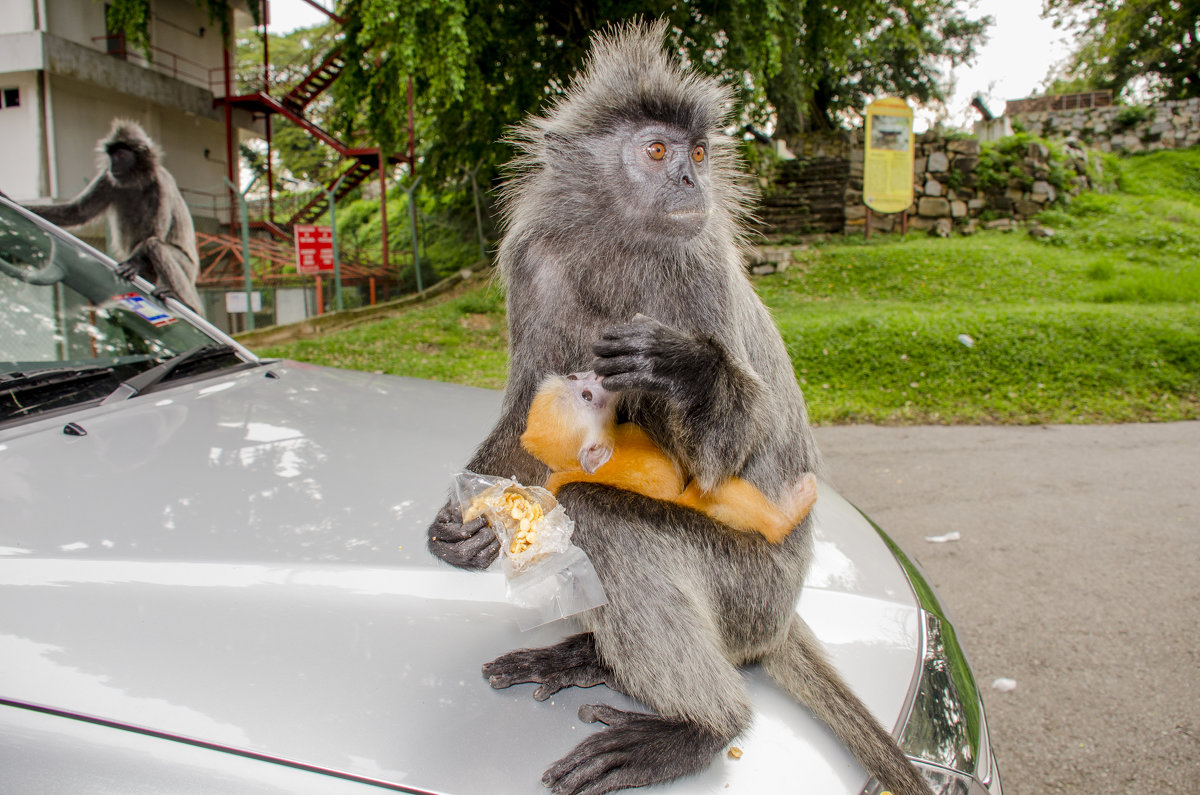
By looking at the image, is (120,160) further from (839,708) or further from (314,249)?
(839,708)

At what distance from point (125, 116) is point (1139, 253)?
18.1 meters

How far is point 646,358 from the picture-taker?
A: 1617mm

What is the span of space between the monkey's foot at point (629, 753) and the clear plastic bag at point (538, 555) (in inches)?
8.6

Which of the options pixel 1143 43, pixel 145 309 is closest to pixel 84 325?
pixel 145 309

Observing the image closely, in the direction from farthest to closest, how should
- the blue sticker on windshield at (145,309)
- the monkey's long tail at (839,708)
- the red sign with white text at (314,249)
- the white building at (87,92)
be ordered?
1. the white building at (87,92)
2. the red sign with white text at (314,249)
3. the blue sticker on windshield at (145,309)
4. the monkey's long tail at (839,708)

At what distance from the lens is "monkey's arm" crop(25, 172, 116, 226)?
20.0ft

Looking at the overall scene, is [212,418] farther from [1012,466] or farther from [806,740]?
[1012,466]

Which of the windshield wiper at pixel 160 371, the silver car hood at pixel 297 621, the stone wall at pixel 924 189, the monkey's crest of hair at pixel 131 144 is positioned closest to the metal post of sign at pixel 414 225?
the monkey's crest of hair at pixel 131 144

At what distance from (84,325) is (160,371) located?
548mm

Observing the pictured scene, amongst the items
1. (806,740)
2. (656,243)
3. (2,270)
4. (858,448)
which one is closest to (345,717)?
(806,740)

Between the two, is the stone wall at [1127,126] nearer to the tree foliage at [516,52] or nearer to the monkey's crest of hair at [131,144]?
the tree foliage at [516,52]

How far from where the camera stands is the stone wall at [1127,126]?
17766 mm

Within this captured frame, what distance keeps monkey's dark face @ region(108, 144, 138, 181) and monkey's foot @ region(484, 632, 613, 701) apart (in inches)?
252

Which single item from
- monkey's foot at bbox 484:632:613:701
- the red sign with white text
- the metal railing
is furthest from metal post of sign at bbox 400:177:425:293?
monkey's foot at bbox 484:632:613:701
